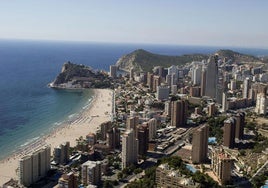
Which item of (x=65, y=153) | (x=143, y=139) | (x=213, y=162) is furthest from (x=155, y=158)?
(x=65, y=153)

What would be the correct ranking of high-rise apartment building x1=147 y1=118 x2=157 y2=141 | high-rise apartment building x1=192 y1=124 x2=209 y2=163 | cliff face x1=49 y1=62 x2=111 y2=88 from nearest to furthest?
high-rise apartment building x1=192 y1=124 x2=209 y2=163 → high-rise apartment building x1=147 y1=118 x2=157 y2=141 → cliff face x1=49 y1=62 x2=111 y2=88

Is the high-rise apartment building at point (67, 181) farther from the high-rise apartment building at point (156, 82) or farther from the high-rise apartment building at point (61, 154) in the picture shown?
the high-rise apartment building at point (156, 82)

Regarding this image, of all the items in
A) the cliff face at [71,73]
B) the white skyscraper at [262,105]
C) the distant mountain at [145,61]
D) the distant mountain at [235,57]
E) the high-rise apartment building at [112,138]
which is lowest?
the high-rise apartment building at [112,138]

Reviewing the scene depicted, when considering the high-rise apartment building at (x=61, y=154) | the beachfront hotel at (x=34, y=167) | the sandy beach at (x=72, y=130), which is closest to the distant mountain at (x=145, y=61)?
the sandy beach at (x=72, y=130)

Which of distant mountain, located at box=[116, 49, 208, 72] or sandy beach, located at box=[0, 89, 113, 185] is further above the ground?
distant mountain, located at box=[116, 49, 208, 72]

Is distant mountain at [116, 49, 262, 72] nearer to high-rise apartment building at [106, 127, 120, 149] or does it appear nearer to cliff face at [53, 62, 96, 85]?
cliff face at [53, 62, 96, 85]

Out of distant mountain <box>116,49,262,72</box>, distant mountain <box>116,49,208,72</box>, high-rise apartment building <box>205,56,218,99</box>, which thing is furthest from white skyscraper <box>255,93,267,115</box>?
distant mountain <box>116,49,208,72</box>
